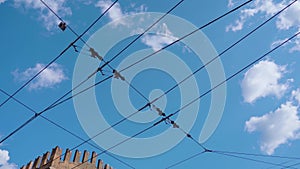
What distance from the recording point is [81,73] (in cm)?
763

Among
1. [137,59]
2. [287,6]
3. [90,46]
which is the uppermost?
[137,59]

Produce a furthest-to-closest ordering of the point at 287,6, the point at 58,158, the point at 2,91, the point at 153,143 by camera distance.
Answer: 1. the point at 58,158
2. the point at 153,143
3. the point at 2,91
4. the point at 287,6

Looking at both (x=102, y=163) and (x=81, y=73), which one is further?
(x=102, y=163)

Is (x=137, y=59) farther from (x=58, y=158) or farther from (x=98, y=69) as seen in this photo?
(x=58, y=158)

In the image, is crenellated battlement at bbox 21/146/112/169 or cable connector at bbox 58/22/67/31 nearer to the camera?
cable connector at bbox 58/22/67/31

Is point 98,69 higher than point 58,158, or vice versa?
point 58,158

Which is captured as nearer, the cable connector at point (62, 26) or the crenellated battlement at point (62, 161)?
the cable connector at point (62, 26)

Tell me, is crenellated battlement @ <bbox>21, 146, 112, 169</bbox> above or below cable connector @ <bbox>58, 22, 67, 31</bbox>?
above

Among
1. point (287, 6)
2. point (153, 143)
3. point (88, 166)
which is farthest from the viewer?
point (88, 166)

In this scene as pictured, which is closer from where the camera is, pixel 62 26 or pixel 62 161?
pixel 62 26

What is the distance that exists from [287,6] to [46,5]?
468 centimetres

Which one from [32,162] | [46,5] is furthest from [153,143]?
[32,162]

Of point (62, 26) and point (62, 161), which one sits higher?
point (62, 161)

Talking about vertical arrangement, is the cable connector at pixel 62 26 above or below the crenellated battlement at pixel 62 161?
below
